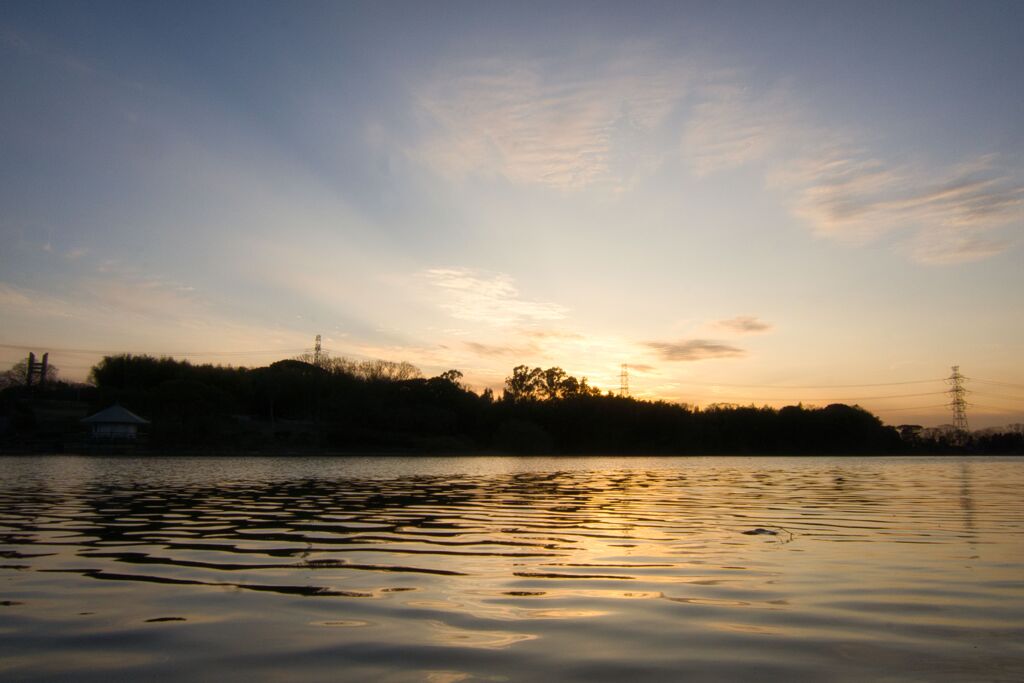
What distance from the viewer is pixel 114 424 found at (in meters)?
73.8

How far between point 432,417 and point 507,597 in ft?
309

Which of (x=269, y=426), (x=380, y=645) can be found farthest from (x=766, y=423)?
(x=380, y=645)

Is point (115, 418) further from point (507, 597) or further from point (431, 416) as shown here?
point (507, 597)

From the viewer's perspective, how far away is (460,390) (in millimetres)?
121125

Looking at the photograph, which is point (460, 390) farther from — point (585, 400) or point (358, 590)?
point (358, 590)

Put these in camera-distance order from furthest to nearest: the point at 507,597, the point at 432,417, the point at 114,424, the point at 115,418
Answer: the point at 432,417, the point at 114,424, the point at 115,418, the point at 507,597

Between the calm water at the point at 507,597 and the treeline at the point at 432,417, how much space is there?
63032mm

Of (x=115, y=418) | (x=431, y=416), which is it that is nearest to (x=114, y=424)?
(x=115, y=418)

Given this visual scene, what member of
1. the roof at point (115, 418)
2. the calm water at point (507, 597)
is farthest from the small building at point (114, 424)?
the calm water at point (507, 597)

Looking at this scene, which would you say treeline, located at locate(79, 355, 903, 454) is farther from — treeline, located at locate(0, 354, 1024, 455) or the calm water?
the calm water

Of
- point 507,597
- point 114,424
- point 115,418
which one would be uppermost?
point 115,418

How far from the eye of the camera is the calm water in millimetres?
5035

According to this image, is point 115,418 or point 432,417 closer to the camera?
point 115,418

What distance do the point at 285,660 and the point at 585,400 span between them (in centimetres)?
12095
